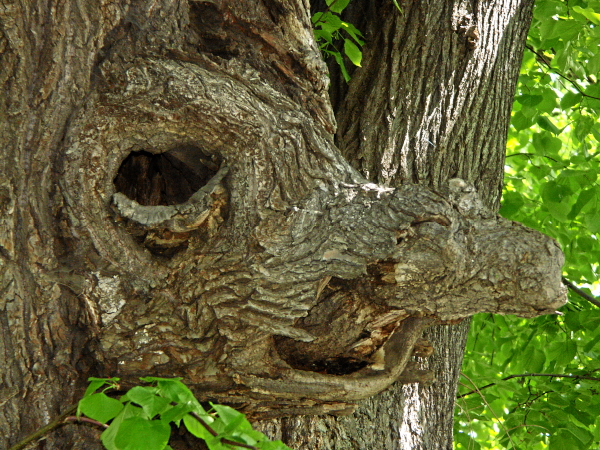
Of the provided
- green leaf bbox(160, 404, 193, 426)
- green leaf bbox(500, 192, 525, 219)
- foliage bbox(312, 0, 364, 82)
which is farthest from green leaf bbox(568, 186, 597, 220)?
green leaf bbox(160, 404, 193, 426)

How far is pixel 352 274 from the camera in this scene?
5.59ft

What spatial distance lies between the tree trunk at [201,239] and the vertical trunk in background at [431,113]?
595 mm

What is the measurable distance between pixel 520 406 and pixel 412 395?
1277 mm

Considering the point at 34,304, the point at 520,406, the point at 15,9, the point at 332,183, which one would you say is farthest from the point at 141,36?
the point at 520,406

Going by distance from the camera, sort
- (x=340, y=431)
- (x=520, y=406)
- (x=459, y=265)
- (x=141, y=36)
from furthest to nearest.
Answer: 1. (x=520, y=406)
2. (x=340, y=431)
3. (x=141, y=36)
4. (x=459, y=265)

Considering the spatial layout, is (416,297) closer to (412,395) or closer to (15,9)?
(412,395)

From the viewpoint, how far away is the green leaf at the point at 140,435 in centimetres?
121

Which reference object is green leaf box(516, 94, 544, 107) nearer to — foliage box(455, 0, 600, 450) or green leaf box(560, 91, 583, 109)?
foliage box(455, 0, 600, 450)

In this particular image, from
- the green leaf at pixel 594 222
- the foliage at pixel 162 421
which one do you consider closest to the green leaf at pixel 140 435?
the foliage at pixel 162 421

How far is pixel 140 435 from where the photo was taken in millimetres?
1220

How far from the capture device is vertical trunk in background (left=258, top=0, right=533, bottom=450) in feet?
8.02

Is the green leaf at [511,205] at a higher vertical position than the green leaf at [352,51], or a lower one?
lower

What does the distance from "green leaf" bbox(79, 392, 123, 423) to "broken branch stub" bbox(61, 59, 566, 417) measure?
40cm

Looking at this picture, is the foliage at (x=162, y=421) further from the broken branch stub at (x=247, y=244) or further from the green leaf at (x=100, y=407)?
the broken branch stub at (x=247, y=244)
